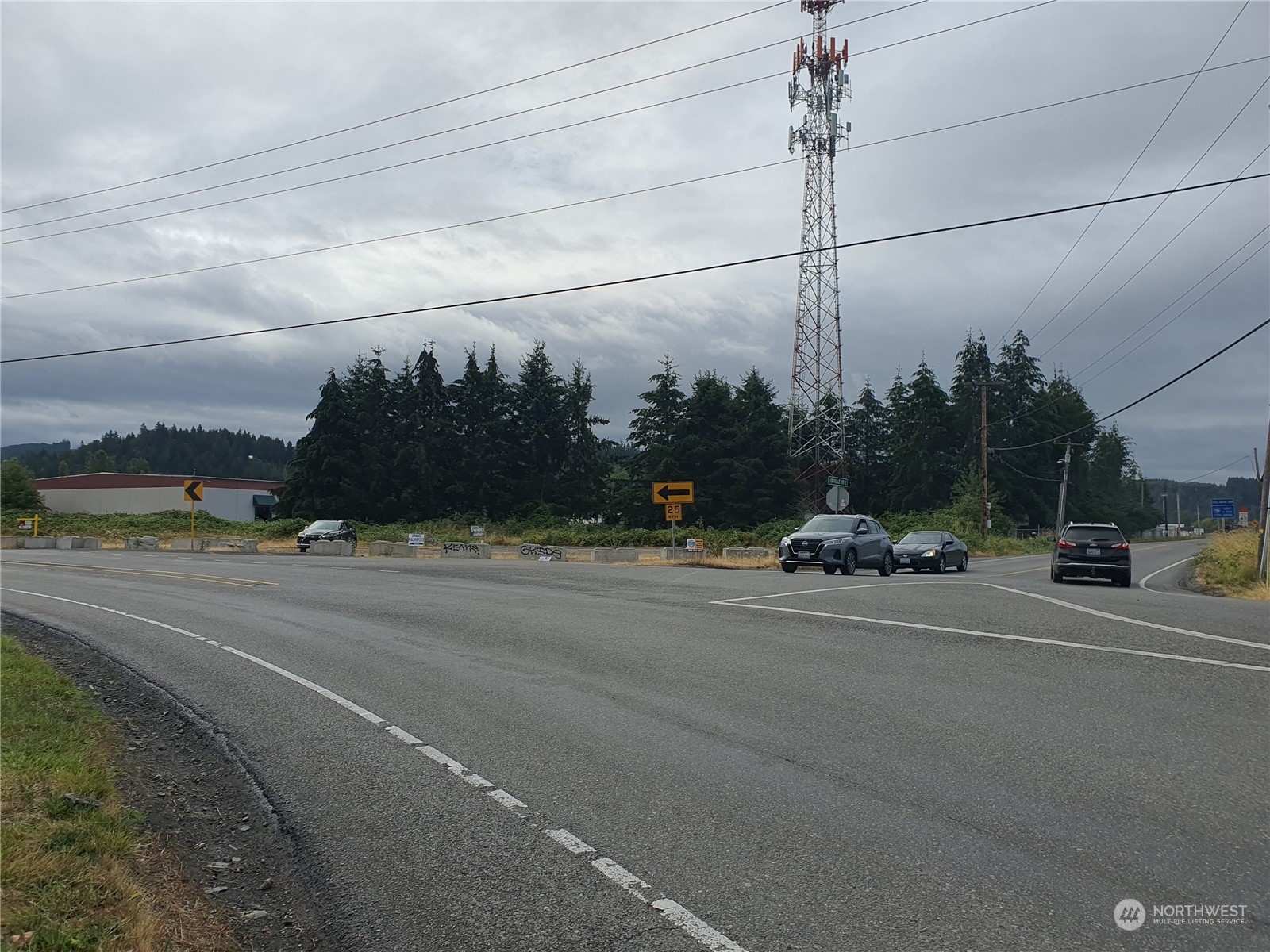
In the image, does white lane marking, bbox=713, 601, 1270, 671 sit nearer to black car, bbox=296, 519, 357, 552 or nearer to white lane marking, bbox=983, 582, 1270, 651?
→ white lane marking, bbox=983, 582, 1270, 651

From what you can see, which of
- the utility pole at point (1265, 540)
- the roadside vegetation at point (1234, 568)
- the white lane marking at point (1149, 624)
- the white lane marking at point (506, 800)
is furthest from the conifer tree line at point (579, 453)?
the white lane marking at point (506, 800)

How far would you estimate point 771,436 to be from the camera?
73.7m

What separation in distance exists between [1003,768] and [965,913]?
246 centimetres

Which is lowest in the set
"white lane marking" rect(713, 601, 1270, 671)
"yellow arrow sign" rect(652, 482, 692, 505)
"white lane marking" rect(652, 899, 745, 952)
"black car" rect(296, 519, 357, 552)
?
"white lane marking" rect(652, 899, 745, 952)

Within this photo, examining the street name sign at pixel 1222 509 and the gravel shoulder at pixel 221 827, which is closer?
the gravel shoulder at pixel 221 827

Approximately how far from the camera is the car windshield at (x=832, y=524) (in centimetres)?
2716

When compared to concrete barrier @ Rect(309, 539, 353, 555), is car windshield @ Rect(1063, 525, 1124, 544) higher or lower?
higher

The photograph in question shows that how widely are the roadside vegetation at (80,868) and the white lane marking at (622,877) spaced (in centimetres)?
168

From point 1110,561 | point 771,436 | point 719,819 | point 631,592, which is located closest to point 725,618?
point 631,592

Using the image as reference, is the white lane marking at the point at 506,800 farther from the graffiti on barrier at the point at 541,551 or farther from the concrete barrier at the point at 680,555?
the graffiti on barrier at the point at 541,551

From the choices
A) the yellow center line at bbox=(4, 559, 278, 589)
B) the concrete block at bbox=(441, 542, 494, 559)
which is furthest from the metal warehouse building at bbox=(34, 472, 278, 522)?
the yellow center line at bbox=(4, 559, 278, 589)

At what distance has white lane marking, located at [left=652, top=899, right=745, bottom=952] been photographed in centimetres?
397

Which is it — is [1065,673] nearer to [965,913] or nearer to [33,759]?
[965,913]

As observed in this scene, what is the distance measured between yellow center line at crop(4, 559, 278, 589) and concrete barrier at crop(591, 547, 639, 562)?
47.2 ft
